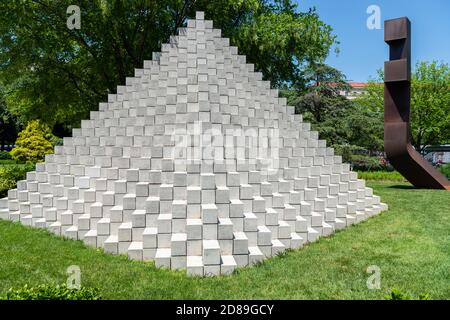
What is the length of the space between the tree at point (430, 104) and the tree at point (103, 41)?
21496 millimetres

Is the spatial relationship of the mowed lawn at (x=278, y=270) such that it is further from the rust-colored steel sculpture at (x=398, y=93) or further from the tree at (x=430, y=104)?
the tree at (x=430, y=104)

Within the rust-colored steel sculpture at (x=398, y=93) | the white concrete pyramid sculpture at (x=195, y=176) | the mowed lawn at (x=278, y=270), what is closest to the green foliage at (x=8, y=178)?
the white concrete pyramid sculpture at (x=195, y=176)

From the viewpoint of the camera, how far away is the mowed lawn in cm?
514

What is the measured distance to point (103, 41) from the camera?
19531 mm

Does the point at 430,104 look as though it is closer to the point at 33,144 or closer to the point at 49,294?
the point at 49,294

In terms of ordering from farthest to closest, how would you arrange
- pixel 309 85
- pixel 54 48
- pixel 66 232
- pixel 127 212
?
pixel 309 85
pixel 54 48
pixel 66 232
pixel 127 212

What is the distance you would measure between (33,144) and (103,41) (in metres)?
27.2

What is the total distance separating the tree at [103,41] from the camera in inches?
677

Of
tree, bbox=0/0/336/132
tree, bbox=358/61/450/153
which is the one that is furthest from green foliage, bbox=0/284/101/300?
tree, bbox=358/61/450/153

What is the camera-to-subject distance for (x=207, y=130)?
7.78 metres

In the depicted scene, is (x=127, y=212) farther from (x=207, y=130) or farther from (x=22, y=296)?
(x=22, y=296)

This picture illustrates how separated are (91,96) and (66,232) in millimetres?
14664

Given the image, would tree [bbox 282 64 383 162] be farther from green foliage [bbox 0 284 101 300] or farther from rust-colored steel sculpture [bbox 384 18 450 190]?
green foliage [bbox 0 284 101 300]
